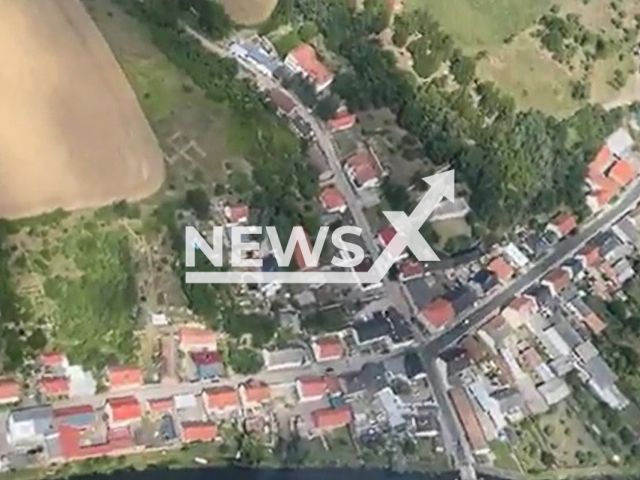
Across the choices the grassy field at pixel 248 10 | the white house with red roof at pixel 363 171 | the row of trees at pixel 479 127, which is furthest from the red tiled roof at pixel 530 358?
the grassy field at pixel 248 10

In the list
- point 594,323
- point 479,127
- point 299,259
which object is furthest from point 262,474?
point 479,127

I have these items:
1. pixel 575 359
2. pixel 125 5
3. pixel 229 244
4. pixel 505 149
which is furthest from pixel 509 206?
pixel 125 5

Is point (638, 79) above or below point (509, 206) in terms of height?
above

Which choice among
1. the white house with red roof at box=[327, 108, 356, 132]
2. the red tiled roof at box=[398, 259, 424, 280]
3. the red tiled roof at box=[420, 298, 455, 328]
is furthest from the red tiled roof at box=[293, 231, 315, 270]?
the white house with red roof at box=[327, 108, 356, 132]

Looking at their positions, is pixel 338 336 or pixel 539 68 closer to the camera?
pixel 338 336

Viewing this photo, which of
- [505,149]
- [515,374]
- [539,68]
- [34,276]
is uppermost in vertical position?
[539,68]

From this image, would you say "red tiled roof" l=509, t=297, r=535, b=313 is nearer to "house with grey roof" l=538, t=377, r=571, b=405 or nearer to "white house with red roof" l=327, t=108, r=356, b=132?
"house with grey roof" l=538, t=377, r=571, b=405

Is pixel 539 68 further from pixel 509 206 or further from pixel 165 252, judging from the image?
pixel 165 252
